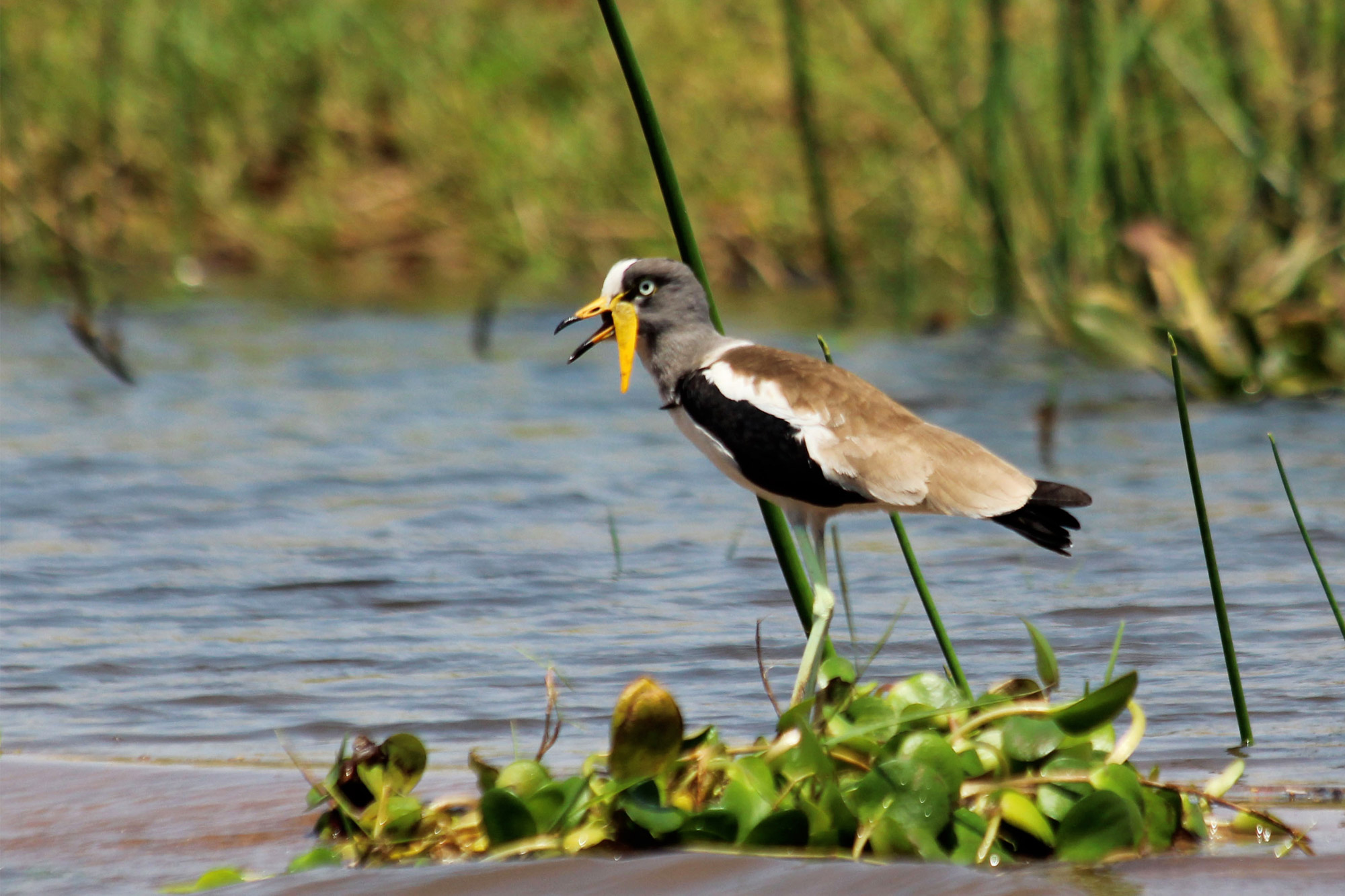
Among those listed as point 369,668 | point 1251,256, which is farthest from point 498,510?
point 1251,256

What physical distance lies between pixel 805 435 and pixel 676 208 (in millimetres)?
353

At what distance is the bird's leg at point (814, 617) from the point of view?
8.12ft

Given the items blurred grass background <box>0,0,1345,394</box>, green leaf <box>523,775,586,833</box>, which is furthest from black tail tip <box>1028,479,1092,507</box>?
blurred grass background <box>0,0,1345,394</box>

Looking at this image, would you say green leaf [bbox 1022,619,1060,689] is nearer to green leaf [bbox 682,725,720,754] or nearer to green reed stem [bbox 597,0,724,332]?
green leaf [bbox 682,725,720,754]

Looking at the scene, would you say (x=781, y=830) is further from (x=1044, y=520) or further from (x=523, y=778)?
(x=1044, y=520)

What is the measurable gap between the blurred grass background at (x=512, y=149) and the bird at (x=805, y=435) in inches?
197

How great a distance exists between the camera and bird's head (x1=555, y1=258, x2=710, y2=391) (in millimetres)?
2668

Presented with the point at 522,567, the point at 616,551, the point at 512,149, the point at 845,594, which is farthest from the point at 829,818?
the point at 512,149

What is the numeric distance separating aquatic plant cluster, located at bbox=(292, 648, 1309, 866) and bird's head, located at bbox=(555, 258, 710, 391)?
1.93ft

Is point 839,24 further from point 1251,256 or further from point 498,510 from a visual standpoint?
point 498,510

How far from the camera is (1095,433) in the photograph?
5.91 meters

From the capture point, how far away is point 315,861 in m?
2.38

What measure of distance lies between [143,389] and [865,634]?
4.05m

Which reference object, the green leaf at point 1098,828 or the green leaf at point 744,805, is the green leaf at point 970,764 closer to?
the green leaf at point 1098,828
